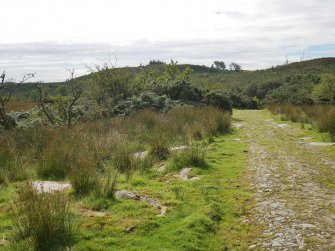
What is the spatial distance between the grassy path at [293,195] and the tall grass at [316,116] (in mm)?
1866

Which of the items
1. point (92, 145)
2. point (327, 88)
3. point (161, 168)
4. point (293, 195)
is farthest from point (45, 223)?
point (327, 88)

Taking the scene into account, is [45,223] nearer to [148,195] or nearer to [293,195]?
[148,195]

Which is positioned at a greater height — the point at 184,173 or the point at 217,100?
the point at 217,100

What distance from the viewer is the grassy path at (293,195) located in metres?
4.42

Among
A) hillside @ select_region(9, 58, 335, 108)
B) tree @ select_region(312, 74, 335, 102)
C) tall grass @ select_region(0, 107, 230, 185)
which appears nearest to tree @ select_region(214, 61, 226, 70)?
hillside @ select_region(9, 58, 335, 108)

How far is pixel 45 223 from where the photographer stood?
4070 mm

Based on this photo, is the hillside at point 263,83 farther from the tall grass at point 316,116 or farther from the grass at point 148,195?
the grass at point 148,195

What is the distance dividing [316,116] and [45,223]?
14.3 meters

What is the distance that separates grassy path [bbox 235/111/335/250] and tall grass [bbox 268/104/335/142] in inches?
73.5

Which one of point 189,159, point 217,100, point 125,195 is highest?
point 217,100

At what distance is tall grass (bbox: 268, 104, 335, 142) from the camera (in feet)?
39.8

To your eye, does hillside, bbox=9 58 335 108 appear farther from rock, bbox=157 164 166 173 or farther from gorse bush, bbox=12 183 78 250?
gorse bush, bbox=12 183 78 250

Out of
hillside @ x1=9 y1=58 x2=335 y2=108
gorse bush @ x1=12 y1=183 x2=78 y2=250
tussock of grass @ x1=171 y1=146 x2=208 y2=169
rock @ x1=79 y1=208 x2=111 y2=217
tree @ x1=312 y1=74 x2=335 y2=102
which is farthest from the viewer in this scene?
tree @ x1=312 y1=74 x2=335 y2=102

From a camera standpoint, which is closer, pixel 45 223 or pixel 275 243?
pixel 45 223
